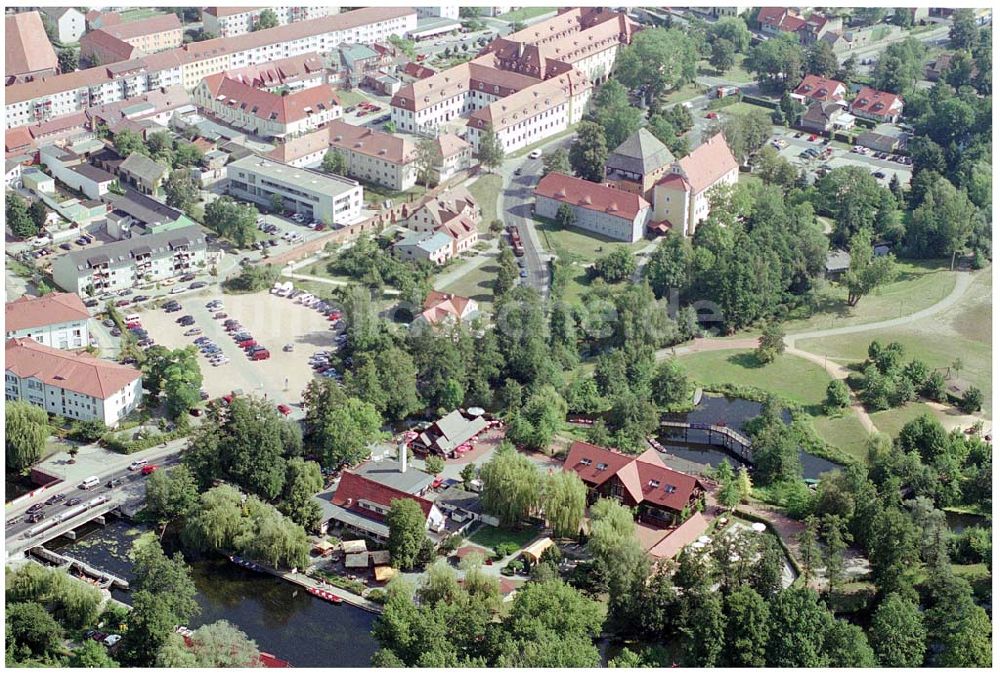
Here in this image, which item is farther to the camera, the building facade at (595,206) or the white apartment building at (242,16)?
the white apartment building at (242,16)

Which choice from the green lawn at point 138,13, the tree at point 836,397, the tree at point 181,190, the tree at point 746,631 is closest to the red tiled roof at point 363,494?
the tree at point 746,631

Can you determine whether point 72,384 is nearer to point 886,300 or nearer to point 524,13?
point 886,300

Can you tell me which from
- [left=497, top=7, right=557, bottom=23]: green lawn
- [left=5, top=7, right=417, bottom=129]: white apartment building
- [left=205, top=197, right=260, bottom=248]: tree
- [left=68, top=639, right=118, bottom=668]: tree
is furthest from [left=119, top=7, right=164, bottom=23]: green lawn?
[left=68, top=639, right=118, bottom=668]: tree

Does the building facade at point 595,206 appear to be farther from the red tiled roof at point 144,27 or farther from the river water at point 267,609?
the red tiled roof at point 144,27

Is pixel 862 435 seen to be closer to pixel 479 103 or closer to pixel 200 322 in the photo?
pixel 200 322

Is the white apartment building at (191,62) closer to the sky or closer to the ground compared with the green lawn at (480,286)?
closer to the sky

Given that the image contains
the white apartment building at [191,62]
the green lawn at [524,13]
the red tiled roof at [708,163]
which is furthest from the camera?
the green lawn at [524,13]

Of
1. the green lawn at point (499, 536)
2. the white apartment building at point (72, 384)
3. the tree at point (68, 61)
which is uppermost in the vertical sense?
the tree at point (68, 61)
